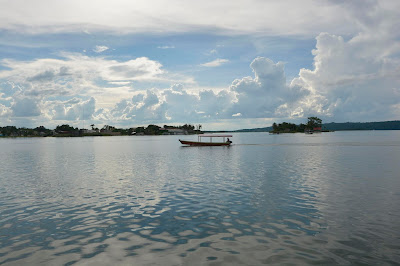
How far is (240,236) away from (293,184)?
18.2 m

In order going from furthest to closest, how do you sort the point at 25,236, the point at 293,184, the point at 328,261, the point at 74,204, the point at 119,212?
the point at 293,184
the point at 74,204
the point at 119,212
the point at 25,236
the point at 328,261

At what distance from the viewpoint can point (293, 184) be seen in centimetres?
3225

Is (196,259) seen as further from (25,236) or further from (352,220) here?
(352,220)

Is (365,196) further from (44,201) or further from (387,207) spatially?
(44,201)

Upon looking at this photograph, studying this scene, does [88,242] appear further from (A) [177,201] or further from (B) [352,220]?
(B) [352,220]

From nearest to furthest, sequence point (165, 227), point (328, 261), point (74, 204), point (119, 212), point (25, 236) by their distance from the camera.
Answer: point (328, 261) < point (25, 236) < point (165, 227) < point (119, 212) < point (74, 204)

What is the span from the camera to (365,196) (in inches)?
1018

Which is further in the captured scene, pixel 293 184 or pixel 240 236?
pixel 293 184

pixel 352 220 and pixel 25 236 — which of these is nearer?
pixel 25 236

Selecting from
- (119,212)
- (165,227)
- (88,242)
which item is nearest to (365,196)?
(165,227)

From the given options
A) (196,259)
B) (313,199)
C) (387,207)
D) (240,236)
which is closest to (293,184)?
(313,199)

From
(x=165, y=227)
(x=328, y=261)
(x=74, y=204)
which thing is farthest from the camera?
(x=74, y=204)

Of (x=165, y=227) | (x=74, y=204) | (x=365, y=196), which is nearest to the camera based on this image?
(x=165, y=227)

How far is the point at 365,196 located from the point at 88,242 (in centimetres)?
2280
